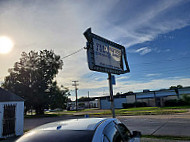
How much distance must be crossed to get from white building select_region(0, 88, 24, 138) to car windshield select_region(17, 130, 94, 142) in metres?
8.08

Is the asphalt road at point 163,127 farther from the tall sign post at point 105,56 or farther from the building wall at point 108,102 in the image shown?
the building wall at point 108,102

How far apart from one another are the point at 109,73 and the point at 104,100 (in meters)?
51.6

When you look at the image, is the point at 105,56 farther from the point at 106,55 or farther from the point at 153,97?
the point at 153,97

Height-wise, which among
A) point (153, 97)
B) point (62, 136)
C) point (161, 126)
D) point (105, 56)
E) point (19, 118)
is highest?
point (105, 56)

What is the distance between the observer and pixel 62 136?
2352 millimetres

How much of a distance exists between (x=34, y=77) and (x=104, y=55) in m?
28.6

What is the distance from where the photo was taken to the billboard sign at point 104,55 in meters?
8.09

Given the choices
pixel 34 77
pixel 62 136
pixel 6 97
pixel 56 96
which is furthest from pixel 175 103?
pixel 62 136

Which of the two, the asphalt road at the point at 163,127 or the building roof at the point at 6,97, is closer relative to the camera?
the asphalt road at the point at 163,127

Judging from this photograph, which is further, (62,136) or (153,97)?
(153,97)

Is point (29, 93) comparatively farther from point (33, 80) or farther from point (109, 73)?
point (109, 73)

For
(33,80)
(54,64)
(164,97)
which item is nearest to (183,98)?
(164,97)

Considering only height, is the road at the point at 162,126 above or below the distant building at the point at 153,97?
below

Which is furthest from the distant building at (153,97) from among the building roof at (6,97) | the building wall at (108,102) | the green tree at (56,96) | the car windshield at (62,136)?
the car windshield at (62,136)
